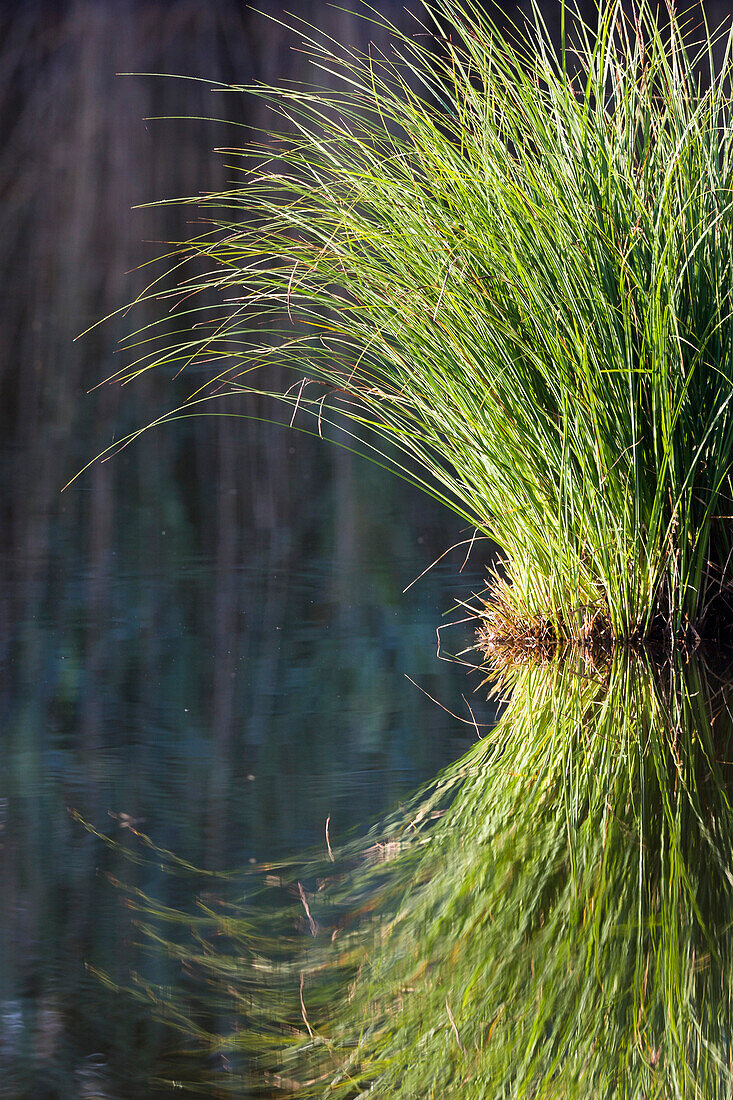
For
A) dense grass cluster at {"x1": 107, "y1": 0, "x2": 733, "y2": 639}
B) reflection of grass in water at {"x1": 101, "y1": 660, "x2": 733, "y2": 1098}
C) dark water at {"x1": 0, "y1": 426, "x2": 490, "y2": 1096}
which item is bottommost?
reflection of grass in water at {"x1": 101, "y1": 660, "x2": 733, "y2": 1098}

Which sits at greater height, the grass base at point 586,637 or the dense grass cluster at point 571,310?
the dense grass cluster at point 571,310

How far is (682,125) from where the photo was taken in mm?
1434

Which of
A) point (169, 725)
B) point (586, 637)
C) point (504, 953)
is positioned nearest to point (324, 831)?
point (504, 953)

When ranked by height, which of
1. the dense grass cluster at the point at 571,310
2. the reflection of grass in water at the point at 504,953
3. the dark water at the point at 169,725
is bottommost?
the reflection of grass in water at the point at 504,953

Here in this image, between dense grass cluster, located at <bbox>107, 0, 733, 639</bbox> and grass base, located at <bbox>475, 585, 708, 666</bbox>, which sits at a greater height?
dense grass cluster, located at <bbox>107, 0, 733, 639</bbox>

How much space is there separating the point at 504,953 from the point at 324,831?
8.6 inches

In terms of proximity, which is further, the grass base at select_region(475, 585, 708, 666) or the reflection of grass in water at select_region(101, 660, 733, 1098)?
the grass base at select_region(475, 585, 708, 666)

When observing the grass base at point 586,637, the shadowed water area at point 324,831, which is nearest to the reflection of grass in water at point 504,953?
the shadowed water area at point 324,831

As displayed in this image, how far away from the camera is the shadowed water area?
0.64 m

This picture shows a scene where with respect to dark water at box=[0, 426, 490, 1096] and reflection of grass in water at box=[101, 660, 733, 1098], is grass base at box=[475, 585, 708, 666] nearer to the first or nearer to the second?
dark water at box=[0, 426, 490, 1096]

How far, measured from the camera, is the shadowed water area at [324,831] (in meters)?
0.64

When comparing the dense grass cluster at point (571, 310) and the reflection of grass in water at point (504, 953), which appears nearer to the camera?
the reflection of grass in water at point (504, 953)

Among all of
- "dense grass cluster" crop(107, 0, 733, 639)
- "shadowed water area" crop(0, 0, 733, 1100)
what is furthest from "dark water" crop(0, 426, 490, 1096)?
"dense grass cluster" crop(107, 0, 733, 639)

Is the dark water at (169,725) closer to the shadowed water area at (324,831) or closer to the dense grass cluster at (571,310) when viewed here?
the shadowed water area at (324,831)
